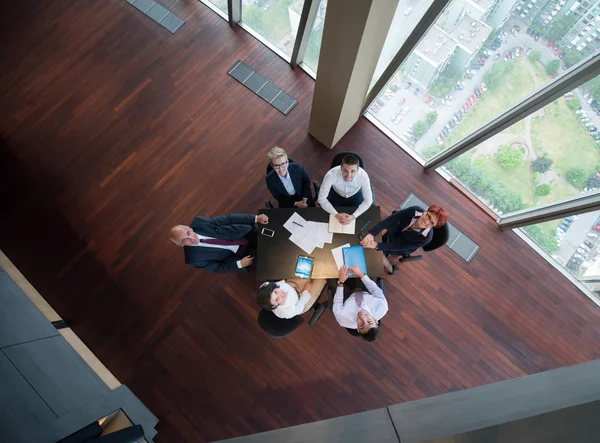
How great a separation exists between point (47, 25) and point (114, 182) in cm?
290

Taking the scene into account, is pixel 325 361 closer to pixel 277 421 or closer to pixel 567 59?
pixel 277 421

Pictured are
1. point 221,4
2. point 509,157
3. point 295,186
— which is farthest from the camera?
point 221,4

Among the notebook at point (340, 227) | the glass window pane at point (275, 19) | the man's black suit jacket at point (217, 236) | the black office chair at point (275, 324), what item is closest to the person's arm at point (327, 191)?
the notebook at point (340, 227)

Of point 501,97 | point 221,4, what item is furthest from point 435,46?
point 221,4

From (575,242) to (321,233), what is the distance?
326 centimetres

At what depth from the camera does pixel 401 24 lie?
3.51 metres

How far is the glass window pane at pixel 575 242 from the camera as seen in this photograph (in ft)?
13.3

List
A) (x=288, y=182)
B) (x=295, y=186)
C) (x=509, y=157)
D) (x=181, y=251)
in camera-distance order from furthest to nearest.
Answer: (x=181, y=251)
(x=509, y=157)
(x=295, y=186)
(x=288, y=182)

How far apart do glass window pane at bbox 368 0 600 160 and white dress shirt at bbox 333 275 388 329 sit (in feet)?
7.39

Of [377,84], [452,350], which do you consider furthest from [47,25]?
[452,350]

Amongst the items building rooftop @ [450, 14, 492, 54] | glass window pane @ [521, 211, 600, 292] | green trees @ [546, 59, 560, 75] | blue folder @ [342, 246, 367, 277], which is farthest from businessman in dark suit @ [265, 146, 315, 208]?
glass window pane @ [521, 211, 600, 292]

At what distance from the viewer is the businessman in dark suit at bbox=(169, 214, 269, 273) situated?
339 cm

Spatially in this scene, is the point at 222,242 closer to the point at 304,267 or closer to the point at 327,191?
the point at 304,267

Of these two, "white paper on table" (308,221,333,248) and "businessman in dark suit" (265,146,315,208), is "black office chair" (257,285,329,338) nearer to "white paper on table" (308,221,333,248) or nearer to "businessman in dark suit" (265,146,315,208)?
"white paper on table" (308,221,333,248)
